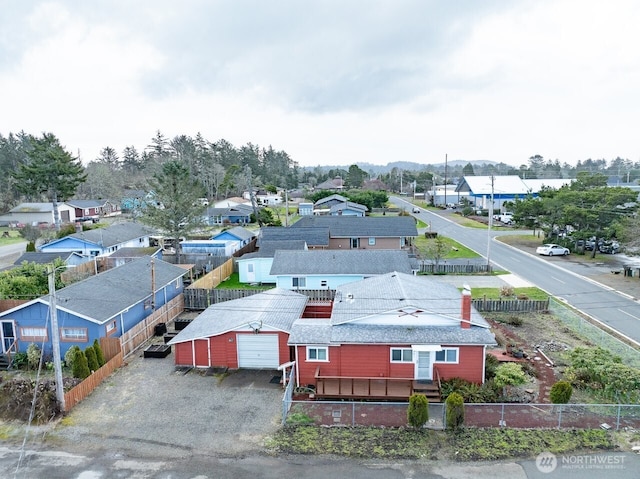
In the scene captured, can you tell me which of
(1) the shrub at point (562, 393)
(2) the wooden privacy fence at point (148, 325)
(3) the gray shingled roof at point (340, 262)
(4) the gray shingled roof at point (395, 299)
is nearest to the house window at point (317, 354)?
(4) the gray shingled roof at point (395, 299)

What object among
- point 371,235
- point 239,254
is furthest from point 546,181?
point 239,254

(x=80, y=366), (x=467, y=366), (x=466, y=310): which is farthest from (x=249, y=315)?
(x=467, y=366)

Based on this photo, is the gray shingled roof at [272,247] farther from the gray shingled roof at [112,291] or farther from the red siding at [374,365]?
the red siding at [374,365]

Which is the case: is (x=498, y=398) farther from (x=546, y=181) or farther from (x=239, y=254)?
(x=546, y=181)

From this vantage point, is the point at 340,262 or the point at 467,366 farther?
the point at 340,262

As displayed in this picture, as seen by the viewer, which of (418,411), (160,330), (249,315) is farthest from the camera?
(160,330)

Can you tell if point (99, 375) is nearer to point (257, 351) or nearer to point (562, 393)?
point (257, 351)

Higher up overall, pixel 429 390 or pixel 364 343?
pixel 364 343

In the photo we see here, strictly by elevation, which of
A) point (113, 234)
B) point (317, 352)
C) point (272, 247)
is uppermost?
point (113, 234)
